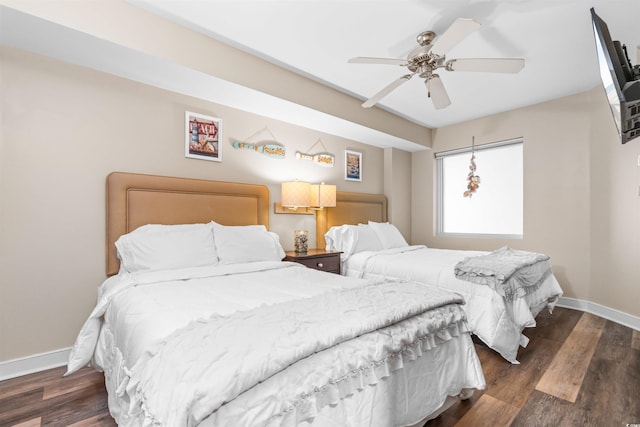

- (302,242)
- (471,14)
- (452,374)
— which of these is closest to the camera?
(452,374)

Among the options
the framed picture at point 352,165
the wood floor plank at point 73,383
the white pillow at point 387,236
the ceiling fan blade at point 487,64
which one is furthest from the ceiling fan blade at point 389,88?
the wood floor plank at point 73,383

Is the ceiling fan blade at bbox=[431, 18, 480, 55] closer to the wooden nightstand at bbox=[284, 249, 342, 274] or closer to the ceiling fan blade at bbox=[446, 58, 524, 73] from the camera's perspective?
the ceiling fan blade at bbox=[446, 58, 524, 73]

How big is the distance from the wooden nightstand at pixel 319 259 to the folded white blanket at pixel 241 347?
1.67 m

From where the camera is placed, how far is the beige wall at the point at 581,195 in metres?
3.14

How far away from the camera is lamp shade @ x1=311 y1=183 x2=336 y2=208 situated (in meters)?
3.75

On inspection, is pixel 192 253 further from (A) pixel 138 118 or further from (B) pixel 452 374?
(B) pixel 452 374

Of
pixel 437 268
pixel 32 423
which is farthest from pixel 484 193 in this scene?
pixel 32 423

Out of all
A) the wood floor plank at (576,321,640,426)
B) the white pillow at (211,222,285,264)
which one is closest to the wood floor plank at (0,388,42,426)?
the white pillow at (211,222,285,264)

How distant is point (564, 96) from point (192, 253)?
14.9ft

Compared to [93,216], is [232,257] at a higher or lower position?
lower

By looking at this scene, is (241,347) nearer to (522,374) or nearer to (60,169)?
(522,374)

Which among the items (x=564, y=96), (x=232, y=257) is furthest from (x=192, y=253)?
(x=564, y=96)

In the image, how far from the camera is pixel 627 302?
3.10 m

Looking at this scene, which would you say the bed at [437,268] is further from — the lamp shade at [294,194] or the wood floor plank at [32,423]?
the wood floor plank at [32,423]
